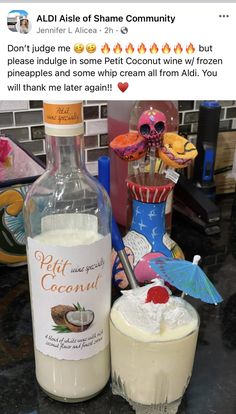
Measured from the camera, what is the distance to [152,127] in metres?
0.66

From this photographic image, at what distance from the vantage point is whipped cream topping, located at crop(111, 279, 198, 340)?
0.49 m

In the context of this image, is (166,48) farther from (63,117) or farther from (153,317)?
(153,317)

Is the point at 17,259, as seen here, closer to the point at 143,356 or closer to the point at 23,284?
the point at 23,284

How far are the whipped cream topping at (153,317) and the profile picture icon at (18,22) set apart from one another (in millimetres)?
389

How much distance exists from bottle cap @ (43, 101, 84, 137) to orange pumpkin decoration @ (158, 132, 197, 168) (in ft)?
0.75

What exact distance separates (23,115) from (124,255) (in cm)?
43

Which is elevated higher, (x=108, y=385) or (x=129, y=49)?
(x=129, y=49)

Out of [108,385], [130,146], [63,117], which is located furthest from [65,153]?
[108,385]

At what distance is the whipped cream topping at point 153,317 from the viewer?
49 centimetres

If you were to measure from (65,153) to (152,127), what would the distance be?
0.19 metres

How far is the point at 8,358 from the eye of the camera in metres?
0.62

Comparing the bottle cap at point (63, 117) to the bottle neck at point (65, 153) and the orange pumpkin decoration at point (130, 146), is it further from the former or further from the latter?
the orange pumpkin decoration at point (130, 146)

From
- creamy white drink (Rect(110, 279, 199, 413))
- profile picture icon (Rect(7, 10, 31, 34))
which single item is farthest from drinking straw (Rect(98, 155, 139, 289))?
profile picture icon (Rect(7, 10, 31, 34))

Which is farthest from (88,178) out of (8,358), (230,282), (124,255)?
(230,282)
